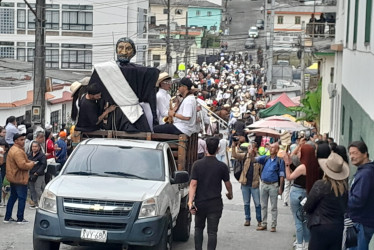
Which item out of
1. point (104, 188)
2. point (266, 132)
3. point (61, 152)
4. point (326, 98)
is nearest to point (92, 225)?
point (104, 188)

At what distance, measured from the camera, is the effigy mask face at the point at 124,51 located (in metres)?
15.8

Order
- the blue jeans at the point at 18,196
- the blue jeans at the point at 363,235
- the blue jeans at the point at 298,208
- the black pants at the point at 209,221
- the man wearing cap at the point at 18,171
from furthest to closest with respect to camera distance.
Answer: the blue jeans at the point at 18,196, the man wearing cap at the point at 18,171, the blue jeans at the point at 298,208, the black pants at the point at 209,221, the blue jeans at the point at 363,235

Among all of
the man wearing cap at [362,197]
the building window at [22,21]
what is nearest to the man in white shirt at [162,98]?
the man wearing cap at [362,197]

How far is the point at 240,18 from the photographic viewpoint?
130750 millimetres

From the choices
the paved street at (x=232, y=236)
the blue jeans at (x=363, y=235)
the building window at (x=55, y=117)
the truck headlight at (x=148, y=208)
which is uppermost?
the blue jeans at (x=363, y=235)

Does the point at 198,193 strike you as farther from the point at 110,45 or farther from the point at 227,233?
the point at 110,45

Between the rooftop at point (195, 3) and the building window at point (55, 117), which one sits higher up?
the rooftop at point (195, 3)

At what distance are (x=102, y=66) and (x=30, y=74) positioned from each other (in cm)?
3057

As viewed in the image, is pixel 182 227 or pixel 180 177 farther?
pixel 182 227

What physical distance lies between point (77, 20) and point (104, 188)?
179 ft

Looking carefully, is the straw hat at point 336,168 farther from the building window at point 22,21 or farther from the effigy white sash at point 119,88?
the building window at point 22,21

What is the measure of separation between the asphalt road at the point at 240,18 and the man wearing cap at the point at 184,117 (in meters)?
93.8

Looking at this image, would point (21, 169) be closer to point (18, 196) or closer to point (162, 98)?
point (18, 196)

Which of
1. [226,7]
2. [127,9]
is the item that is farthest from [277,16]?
[127,9]
